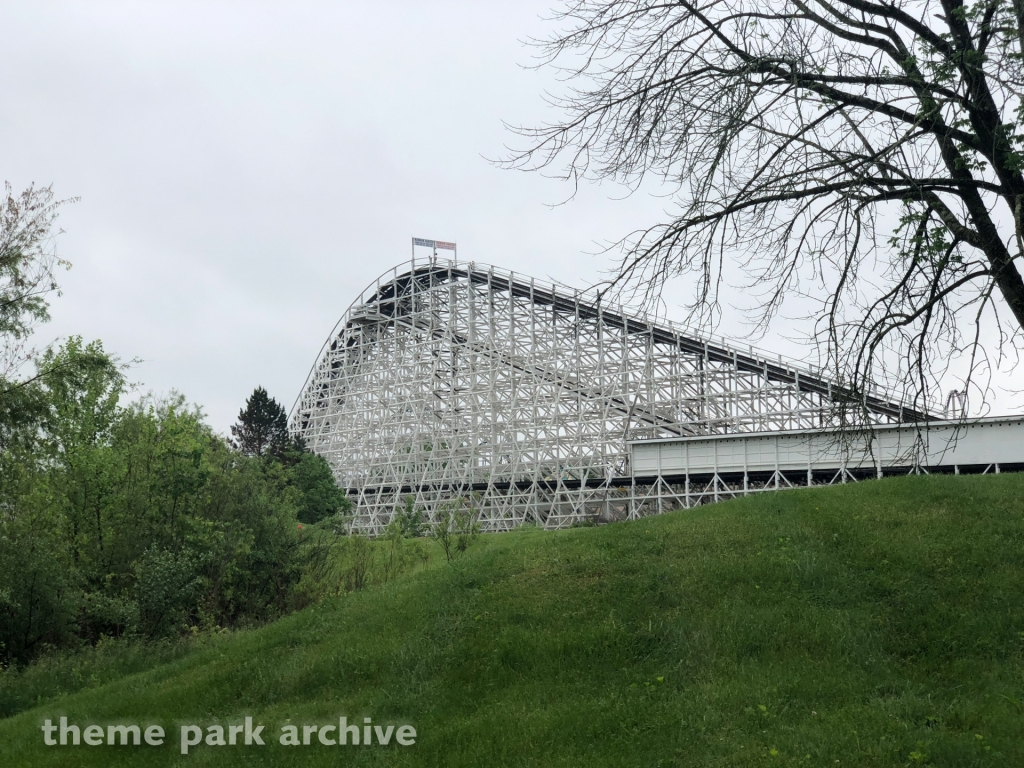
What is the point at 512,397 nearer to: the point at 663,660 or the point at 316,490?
the point at 316,490

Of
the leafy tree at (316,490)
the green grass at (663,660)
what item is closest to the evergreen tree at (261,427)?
the leafy tree at (316,490)

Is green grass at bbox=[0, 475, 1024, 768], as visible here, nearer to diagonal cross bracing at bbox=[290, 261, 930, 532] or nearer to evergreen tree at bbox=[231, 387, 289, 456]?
diagonal cross bracing at bbox=[290, 261, 930, 532]

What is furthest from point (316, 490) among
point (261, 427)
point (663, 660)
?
point (663, 660)

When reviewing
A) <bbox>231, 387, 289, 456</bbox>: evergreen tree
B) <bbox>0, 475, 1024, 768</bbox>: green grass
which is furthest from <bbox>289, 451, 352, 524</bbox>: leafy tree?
<bbox>0, 475, 1024, 768</bbox>: green grass

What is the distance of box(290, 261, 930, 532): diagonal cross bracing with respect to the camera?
30891mm

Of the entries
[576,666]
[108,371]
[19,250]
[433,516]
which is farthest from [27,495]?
[433,516]

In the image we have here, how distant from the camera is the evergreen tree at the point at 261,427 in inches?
1485

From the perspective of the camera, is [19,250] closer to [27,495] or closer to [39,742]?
[27,495]

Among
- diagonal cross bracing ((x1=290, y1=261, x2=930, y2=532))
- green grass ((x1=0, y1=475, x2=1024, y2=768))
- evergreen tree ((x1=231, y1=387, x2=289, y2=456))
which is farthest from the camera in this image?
evergreen tree ((x1=231, y1=387, x2=289, y2=456))

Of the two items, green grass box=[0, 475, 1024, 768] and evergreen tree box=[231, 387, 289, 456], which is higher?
evergreen tree box=[231, 387, 289, 456]

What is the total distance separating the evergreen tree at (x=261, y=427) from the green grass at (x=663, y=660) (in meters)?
26.8

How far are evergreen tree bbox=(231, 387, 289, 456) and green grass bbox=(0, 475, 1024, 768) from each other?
26832mm

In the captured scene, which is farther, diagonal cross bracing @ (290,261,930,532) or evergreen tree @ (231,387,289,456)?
evergreen tree @ (231,387,289,456)

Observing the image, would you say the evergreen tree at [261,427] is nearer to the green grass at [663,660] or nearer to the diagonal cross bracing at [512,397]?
the diagonal cross bracing at [512,397]
